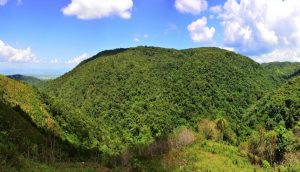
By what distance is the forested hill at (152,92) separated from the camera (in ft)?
368

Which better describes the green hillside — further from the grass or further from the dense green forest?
the grass

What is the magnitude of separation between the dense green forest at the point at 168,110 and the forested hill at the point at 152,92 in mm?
398

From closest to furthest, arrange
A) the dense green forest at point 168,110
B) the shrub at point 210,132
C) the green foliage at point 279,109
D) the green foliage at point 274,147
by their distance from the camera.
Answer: the dense green forest at point 168,110 < the green foliage at point 274,147 < the shrub at point 210,132 < the green foliage at point 279,109

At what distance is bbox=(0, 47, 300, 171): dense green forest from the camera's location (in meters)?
59.0

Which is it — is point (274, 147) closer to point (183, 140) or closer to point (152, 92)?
point (183, 140)

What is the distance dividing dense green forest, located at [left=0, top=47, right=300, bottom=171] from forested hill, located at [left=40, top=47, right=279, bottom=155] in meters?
0.40

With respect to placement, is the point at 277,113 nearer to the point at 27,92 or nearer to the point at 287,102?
the point at 287,102

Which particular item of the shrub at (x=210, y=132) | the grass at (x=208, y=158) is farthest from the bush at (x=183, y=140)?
the shrub at (x=210, y=132)

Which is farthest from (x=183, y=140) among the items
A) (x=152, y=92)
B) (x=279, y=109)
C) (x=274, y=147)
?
(x=152, y=92)

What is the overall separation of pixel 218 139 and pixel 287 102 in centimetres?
4166

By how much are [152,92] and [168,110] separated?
15691mm

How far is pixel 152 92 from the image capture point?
443ft

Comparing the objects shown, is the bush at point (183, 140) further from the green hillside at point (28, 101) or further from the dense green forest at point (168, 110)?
the green hillside at point (28, 101)

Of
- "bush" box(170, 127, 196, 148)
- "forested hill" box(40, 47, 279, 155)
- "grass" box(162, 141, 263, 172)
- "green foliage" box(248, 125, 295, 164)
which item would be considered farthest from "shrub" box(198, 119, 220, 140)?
"forested hill" box(40, 47, 279, 155)
